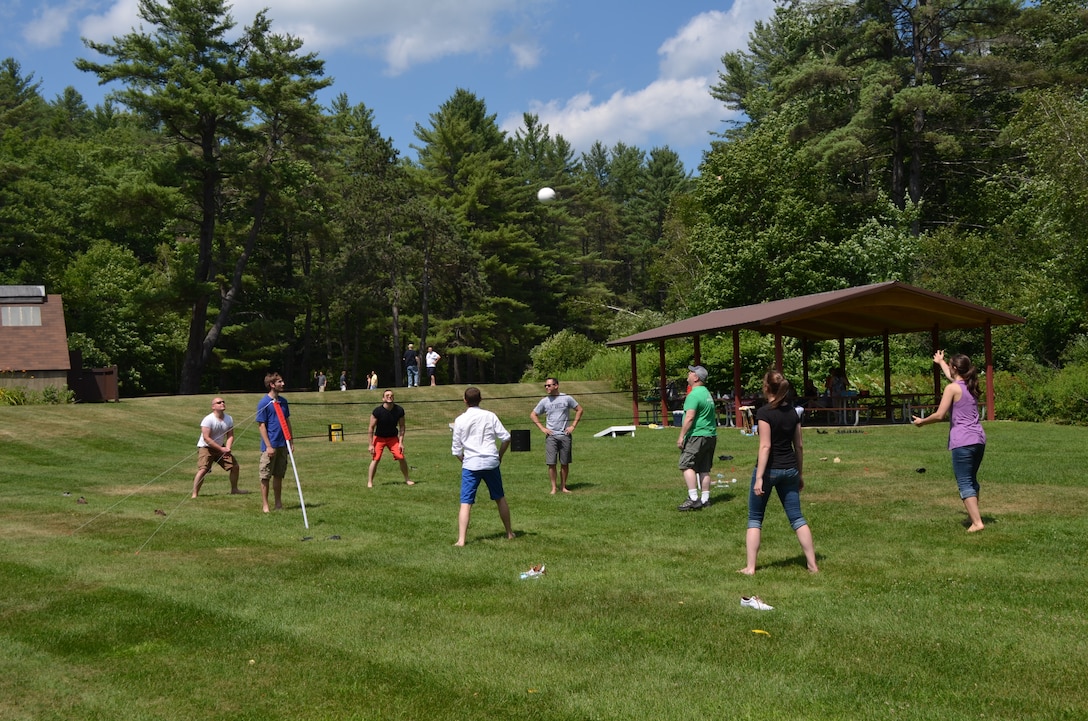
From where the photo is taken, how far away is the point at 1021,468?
15992 millimetres

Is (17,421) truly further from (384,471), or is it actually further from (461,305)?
(461,305)

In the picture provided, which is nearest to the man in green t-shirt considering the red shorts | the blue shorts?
the blue shorts

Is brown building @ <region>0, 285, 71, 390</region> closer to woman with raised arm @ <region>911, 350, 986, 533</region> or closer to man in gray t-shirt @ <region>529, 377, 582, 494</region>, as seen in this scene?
man in gray t-shirt @ <region>529, 377, 582, 494</region>

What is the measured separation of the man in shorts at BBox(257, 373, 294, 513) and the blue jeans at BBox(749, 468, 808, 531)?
7.10 meters

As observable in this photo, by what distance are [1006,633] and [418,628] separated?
4.26 metres

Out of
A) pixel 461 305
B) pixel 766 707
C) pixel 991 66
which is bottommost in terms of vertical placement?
pixel 766 707

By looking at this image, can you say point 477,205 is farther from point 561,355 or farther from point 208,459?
point 208,459

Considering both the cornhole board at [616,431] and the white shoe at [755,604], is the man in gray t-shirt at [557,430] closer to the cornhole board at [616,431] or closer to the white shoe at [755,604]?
the white shoe at [755,604]

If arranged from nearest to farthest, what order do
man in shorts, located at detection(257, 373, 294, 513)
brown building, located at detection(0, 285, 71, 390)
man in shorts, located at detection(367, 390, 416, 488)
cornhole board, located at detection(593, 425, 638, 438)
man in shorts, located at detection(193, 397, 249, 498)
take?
man in shorts, located at detection(257, 373, 294, 513), man in shorts, located at detection(193, 397, 249, 498), man in shorts, located at detection(367, 390, 416, 488), cornhole board, located at detection(593, 425, 638, 438), brown building, located at detection(0, 285, 71, 390)

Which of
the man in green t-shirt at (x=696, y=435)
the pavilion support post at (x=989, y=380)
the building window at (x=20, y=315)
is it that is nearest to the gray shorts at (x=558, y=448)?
the man in green t-shirt at (x=696, y=435)

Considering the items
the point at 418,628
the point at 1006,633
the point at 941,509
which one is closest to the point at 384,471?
the point at 941,509

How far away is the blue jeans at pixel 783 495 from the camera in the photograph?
29.7 feet

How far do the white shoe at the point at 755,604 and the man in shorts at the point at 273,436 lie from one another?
25.4 ft

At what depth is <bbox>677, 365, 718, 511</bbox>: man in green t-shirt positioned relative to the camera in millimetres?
13164
